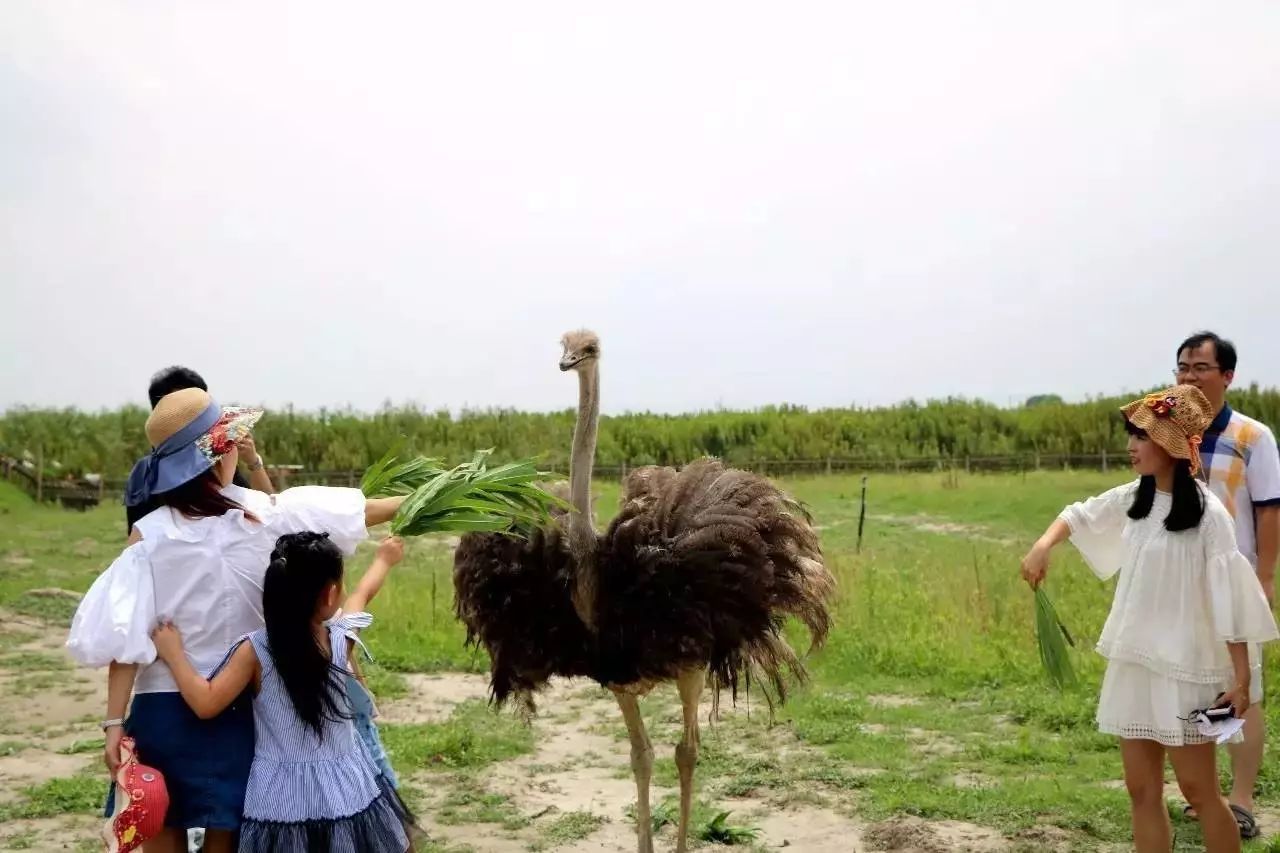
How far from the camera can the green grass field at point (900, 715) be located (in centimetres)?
539

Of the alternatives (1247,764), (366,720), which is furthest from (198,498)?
(1247,764)

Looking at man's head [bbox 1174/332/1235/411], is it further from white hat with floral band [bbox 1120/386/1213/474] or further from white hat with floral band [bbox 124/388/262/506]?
white hat with floral band [bbox 124/388/262/506]

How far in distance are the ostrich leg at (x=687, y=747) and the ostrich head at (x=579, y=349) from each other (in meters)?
1.34

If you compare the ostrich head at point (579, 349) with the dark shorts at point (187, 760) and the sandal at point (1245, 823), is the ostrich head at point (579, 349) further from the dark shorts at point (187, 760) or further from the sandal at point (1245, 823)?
the sandal at point (1245, 823)

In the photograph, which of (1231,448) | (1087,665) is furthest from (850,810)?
(1087,665)

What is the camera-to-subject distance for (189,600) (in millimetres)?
3053

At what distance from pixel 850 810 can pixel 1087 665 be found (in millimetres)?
2752

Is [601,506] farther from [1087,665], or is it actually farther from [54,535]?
[1087,665]

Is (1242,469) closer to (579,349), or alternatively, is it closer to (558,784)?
(579,349)

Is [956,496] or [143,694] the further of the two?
[956,496]

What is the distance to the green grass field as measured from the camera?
539cm

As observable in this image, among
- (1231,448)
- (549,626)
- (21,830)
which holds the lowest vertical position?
(21,830)

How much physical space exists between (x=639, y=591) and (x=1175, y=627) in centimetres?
192

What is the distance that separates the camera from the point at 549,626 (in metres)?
4.97
